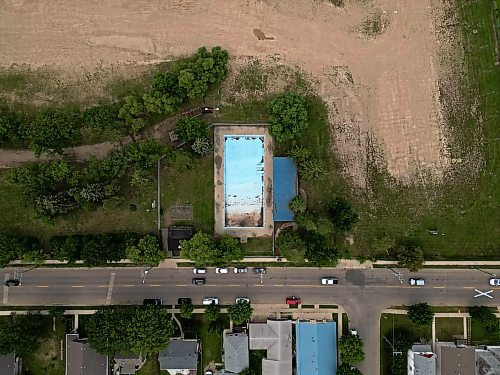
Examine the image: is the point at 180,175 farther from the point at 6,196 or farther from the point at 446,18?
the point at 446,18

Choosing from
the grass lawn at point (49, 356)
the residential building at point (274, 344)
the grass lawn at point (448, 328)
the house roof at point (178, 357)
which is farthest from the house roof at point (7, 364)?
the grass lawn at point (448, 328)

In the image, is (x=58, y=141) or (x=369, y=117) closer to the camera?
(x=58, y=141)

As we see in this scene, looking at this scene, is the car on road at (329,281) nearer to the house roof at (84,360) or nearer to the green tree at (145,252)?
the green tree at (145,252)

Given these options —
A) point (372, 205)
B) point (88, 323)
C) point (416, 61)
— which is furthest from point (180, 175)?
point (416, 61)

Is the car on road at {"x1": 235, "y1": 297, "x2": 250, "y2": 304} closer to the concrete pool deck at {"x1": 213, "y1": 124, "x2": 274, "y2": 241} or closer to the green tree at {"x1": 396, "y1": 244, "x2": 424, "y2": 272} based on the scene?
the concrete pool deck at {"x1": 213, "y1": 124, "x2": 274, "y2": 241}

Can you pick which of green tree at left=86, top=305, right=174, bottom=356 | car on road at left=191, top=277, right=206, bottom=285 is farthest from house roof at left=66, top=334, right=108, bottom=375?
car on road at left=191, top=277, right=206, bottom=285

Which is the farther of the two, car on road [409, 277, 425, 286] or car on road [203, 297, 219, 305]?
car on road [409, 277, 425, 286]

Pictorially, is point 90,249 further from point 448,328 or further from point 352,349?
point 448,328
